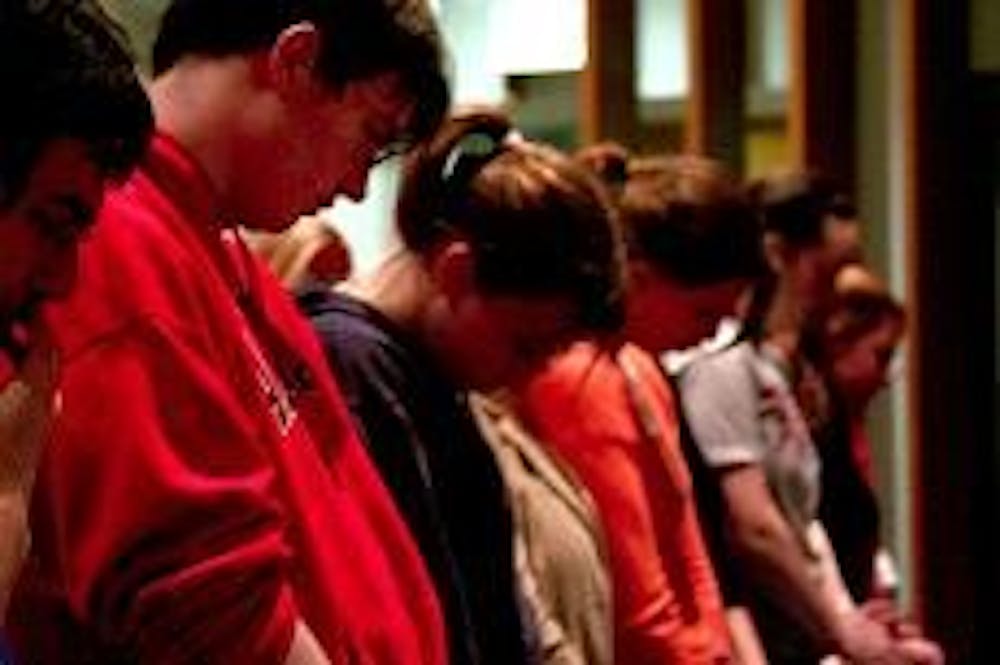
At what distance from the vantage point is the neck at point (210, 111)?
1.63 m

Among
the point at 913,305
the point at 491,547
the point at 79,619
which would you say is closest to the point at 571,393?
the point at 491,547

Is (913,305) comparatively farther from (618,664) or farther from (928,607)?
(618,664)

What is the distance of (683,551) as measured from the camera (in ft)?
8.72

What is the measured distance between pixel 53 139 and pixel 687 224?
1654 mm

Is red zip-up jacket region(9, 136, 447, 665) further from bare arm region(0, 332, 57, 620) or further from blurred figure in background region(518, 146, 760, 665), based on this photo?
blurred figure in background region(518, 146, 760, 665)

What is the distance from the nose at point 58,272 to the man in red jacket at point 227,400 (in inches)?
8.1

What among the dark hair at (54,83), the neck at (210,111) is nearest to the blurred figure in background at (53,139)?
the dark hair at (54,83)

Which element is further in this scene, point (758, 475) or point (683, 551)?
point (758, 475)

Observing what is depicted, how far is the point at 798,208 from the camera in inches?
148

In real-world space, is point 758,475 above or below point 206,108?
below

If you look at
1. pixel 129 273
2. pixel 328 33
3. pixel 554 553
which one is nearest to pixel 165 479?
pixel 129 273

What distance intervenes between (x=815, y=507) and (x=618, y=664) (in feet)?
3.10

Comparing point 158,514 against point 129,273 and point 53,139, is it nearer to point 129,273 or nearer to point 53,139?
point 129,273

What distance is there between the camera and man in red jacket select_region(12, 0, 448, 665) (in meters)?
1.44
